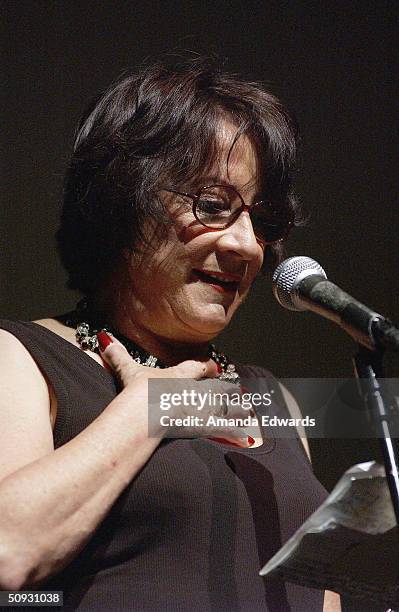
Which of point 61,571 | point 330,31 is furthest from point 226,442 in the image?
point 330,31

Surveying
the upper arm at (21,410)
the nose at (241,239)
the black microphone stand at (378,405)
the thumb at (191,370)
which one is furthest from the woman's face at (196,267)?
the black microphone stand at (378,405)

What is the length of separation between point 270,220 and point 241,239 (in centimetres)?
13

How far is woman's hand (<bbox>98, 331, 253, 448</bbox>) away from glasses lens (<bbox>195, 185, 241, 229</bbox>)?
0.74 ft

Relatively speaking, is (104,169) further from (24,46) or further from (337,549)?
(337,549)

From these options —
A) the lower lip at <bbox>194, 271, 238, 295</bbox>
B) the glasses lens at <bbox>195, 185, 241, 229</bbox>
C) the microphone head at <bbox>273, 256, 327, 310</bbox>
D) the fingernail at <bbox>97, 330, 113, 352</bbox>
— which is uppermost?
the glasses lens at <bbox>195, 185, 241, 229</bbox>

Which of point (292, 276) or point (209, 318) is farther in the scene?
point (209, 318)

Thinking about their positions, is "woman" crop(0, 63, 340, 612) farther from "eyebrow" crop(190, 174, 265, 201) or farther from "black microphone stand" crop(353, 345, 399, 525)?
"black microphone stand" crop(353, 345, 399, 525)

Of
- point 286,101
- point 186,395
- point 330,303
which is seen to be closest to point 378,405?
point 330,303

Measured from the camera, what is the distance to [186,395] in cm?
125

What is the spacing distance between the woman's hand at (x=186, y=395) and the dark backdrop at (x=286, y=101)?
523 mm

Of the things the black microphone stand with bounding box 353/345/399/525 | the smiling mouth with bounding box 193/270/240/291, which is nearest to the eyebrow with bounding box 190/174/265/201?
the smiling mouth with bounding box 193/270/240/291

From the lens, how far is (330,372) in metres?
2.05

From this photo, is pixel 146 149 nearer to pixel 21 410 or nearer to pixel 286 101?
pixel 21 410

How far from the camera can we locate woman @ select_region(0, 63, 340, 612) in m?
1.12
